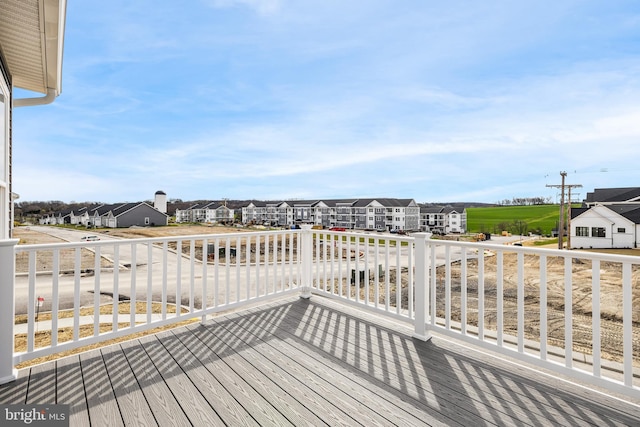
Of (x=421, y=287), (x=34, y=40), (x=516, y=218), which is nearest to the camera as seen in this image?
(x=34, y=40)

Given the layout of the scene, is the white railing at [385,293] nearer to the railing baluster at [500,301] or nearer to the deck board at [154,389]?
the railing baluster at [500,301]

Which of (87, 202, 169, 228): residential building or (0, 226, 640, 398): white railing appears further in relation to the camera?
(87, 202, 169, 228): residential building

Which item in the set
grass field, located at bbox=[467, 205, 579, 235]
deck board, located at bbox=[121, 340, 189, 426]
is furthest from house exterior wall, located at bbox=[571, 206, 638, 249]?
deck board, located at bbox=[121, 340, 189, 426]

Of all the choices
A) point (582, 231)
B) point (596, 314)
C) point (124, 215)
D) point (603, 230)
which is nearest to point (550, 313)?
point (596, 314)

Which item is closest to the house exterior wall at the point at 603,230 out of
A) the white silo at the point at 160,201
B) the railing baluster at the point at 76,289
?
the railing baluster at the point at 76,289

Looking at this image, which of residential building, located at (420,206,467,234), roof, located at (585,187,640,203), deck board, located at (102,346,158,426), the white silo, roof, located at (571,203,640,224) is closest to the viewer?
deck board, located at (102,346,158,426)

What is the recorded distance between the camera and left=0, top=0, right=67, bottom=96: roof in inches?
82.5

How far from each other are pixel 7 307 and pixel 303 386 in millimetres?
1876

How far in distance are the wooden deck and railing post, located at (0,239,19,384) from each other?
0.36ft

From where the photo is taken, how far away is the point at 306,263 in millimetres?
3809

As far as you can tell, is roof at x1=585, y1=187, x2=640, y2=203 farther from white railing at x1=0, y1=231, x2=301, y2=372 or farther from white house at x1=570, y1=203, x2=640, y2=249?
white railing at x1=0, y1=231, x2=301, y2=372

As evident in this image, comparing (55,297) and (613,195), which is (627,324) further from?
(613,195)

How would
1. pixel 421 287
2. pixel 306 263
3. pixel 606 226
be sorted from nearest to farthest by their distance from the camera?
pixel 421 287
pixel 306 263
pixel 606 226

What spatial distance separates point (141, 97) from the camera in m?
14.2
